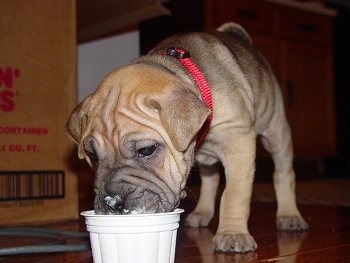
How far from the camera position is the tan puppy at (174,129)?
1.78 metres

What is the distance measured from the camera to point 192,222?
2.80 metres

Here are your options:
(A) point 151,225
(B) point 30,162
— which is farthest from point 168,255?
(B) point 30,162

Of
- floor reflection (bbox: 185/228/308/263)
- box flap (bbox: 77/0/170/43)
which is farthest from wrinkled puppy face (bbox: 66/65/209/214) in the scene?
box flap (bbox: 77/0/170/43)

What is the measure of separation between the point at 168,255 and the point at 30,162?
4.59 feet

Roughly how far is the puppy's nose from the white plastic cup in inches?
3.8

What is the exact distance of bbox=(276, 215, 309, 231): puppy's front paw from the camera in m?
2.61

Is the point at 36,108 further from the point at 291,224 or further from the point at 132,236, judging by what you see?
the point at 132,236

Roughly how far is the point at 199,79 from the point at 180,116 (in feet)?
1.29

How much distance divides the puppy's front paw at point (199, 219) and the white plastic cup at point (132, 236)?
116 cm

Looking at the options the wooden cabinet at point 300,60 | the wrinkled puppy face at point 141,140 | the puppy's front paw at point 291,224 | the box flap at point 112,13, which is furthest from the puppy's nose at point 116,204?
the wooden cabinet at point 300,60

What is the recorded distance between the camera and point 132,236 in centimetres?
157

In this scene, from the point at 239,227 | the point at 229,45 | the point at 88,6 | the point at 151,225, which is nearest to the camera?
the point at 151,225

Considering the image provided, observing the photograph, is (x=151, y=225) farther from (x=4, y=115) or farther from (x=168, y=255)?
(x=4, y=115)

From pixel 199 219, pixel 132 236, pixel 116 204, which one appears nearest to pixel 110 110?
pixel 116 204
